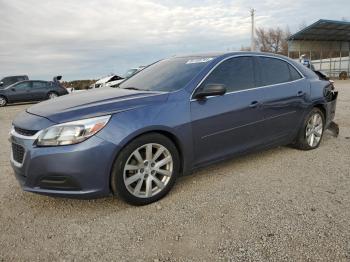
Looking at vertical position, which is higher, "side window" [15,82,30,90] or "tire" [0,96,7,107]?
"side window" [15,82,30,90]

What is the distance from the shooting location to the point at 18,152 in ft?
10.5

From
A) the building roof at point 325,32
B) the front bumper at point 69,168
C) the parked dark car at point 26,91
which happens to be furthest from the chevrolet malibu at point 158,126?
the building roof at point 325,32

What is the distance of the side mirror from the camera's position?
3.53m

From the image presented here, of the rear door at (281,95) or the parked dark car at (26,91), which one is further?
the parked dark car at (26,91)

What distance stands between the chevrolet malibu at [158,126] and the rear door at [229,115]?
11 millimetres

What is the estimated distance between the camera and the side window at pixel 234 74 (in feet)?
12.7

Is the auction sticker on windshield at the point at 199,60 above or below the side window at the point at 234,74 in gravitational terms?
above

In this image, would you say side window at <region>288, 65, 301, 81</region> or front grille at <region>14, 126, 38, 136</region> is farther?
side window at <region>288, 65, 301, 81</region>

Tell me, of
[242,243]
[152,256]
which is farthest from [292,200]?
[152,256]

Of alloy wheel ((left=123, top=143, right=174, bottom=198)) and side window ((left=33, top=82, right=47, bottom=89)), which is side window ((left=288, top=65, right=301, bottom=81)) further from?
side window ((left=33, top=82, right=47, bottom=89))

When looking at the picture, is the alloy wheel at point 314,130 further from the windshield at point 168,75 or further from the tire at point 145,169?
the tire at point 145,169

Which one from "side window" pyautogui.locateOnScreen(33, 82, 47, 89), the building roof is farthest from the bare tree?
"side window" pyautogui.locateOnScreen(33, 82, 47, 89)

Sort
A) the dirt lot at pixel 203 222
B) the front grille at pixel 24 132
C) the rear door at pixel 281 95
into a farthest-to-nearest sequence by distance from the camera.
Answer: the rear door at pixel 281 95 < the front grille at pixel 24 132 < the dirt lot at pixel 203 222

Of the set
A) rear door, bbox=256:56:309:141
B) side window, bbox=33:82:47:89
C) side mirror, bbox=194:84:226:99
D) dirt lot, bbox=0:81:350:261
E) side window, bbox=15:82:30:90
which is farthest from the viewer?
side window, bbox=33:82:47:89
